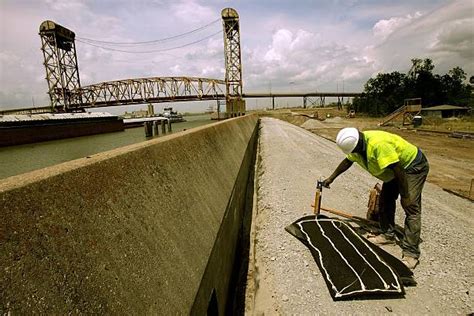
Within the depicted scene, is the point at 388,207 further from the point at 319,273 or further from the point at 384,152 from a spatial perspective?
the point at 319,273

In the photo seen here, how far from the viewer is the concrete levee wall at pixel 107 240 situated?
115 cm

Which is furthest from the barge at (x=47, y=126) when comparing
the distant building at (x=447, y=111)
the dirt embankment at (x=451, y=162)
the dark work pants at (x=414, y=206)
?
the distant building at (x=447, y=111)

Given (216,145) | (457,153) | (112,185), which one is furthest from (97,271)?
(457,153)

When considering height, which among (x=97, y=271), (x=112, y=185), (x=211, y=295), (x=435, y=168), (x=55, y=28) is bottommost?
(x=435, y=168)

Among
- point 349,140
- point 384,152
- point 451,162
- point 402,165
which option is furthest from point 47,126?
point 451,162

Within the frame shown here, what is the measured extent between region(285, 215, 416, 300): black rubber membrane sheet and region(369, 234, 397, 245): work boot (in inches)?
7.2

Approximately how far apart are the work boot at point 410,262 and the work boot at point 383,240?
0.56 m

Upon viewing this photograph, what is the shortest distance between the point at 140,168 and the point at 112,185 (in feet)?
1.48

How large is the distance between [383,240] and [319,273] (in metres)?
1.54

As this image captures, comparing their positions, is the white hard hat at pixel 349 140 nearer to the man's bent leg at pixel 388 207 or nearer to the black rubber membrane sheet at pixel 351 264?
the man's bent leg at pixel 388 207

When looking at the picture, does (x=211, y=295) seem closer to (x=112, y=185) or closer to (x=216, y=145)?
(x=112, y=185)

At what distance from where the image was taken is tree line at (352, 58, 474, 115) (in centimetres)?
5656

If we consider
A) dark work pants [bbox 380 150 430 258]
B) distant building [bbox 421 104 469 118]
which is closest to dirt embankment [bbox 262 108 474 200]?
dark work pants [bbox 380 150 430 258]

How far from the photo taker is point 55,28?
154ft
